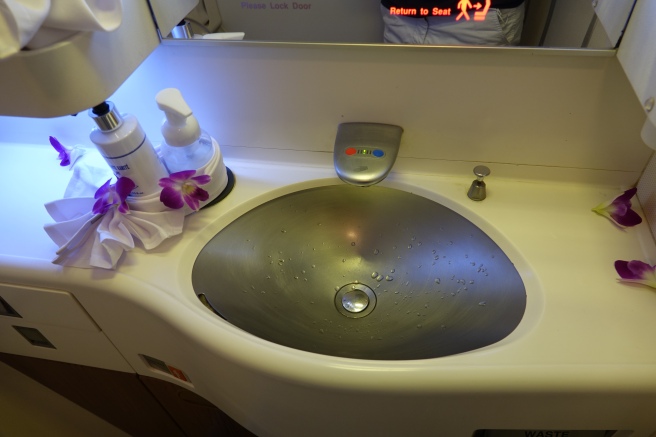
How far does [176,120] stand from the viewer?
0.69 m

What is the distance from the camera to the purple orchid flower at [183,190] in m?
0.71

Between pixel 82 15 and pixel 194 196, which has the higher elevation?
pixel 82 15

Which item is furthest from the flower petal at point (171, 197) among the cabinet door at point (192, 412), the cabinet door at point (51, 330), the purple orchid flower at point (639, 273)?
the purple orchid flower at point (639, 273)

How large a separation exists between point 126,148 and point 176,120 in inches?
3.4

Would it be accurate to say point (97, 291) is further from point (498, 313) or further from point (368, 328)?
point (498, 313)

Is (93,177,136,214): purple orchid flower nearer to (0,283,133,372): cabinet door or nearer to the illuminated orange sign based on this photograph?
(0,283,133,372): cabinet door

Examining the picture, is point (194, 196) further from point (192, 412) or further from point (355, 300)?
point (192, 412)

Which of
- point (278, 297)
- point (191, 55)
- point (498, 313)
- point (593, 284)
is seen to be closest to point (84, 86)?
point (191, 55)

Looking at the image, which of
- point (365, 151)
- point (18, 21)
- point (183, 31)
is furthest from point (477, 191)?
point (18, 21)

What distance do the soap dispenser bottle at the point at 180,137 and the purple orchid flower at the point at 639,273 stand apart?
684mm

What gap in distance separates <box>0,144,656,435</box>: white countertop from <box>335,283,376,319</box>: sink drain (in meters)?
0.18

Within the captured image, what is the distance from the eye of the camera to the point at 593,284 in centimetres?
66

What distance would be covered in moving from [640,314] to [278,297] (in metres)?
0.55

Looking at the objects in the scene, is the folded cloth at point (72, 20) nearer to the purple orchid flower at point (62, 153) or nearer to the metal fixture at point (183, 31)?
the metal fixture at point (183, 31)
